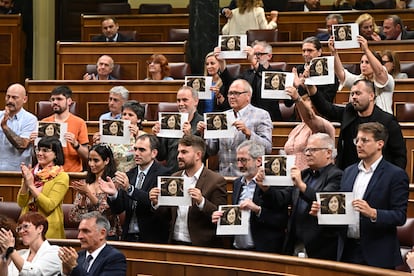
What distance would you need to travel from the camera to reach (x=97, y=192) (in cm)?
659

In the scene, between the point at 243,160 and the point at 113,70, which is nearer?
the point at 243,160

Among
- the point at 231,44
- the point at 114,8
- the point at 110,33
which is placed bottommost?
the point at 231,44

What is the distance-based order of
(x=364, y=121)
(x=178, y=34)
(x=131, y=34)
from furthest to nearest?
(x=178, y=34), (x=131, y=34), (x=364, y=121)

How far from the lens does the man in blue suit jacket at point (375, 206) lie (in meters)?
5.41

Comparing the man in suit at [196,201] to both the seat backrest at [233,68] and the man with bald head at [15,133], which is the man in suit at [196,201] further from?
the seat backrest at [233,68]

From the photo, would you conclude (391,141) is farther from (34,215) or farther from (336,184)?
(34,215)

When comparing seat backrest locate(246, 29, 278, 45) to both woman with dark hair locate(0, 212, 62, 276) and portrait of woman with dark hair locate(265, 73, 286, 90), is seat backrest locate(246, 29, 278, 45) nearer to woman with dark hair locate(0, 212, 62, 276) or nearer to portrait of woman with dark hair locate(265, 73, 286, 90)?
portrait of woman with dark hair locate(265, 73, 286, 90)

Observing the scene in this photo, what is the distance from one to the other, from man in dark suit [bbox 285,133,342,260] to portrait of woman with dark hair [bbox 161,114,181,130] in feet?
3.91

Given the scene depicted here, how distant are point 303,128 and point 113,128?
1216 mm

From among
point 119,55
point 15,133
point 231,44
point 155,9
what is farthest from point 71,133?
point 155,9

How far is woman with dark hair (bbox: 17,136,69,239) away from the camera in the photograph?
6.56 meters

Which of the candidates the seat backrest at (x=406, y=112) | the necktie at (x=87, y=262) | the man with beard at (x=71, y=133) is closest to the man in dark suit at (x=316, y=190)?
the necktie at (x=87, y=262)

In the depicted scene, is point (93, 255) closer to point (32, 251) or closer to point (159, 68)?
point (32, 251)

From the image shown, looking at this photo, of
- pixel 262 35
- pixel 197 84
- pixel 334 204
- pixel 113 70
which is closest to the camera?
pixel 334 204
